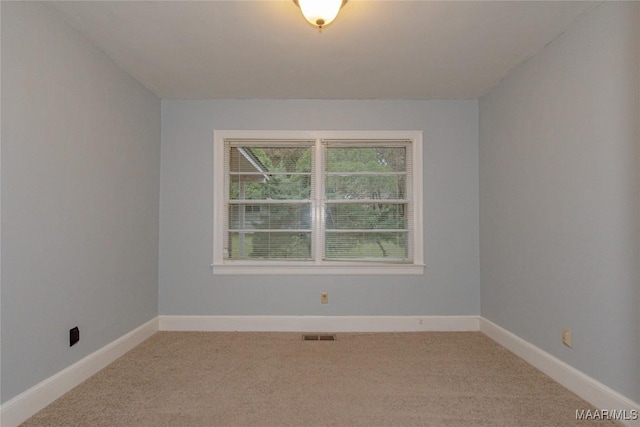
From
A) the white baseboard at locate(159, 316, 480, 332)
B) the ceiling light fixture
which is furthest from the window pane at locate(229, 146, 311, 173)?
the ceiling light fixture

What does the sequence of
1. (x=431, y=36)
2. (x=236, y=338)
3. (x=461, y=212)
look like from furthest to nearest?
(x=461, y=212) < (x=236, y=338) < (x=431, y=36)

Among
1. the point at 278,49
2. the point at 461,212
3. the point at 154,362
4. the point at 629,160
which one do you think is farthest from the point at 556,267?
the point at 154,362

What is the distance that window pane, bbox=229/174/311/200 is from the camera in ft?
12.4

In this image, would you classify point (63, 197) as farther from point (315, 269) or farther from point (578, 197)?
point (578, 197)

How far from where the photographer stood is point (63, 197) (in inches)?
89.8

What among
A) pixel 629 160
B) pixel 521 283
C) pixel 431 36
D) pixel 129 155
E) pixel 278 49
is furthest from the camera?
pixel 129 155

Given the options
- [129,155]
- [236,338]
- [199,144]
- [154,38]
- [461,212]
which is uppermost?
[154,38]

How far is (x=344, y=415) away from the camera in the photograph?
2029 mm

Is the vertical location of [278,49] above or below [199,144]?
above

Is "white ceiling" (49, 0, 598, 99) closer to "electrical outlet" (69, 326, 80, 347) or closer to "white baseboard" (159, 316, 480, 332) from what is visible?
"electrical outlet" (69, 326, 80, 347)

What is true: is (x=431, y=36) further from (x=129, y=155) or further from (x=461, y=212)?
(x=129, y=155)

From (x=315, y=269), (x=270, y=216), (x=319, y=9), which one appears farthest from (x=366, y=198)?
(x=319, y=9)

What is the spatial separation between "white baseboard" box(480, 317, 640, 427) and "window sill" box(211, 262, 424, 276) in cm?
103

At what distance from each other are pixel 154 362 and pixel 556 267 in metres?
3.20
